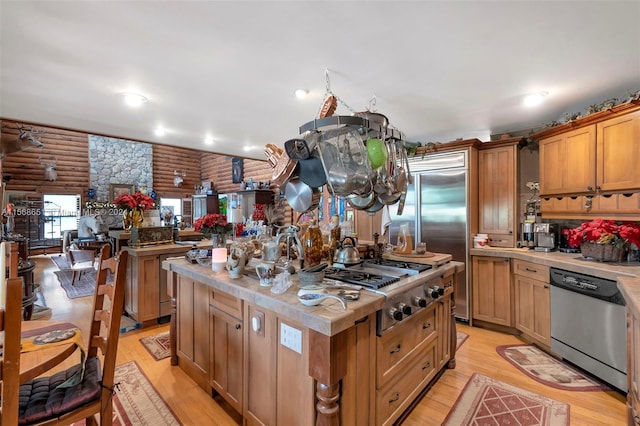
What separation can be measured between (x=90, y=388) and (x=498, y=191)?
13.5 feet

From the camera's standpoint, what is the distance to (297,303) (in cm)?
143

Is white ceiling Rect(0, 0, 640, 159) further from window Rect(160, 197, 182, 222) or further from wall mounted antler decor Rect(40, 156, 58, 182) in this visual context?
window Rect(160, 197, 182, 222)

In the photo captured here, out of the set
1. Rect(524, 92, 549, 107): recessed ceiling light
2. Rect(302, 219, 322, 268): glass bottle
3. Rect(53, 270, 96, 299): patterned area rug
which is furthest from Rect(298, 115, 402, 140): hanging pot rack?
Rect(53, 270, 96, 299): patterned area rug

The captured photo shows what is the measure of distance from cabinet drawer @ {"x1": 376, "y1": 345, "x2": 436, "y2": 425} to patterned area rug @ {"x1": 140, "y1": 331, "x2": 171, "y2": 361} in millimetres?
2195

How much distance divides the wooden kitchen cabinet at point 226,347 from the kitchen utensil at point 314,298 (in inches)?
21.9

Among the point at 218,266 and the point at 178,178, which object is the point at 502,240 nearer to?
the point at 218,266

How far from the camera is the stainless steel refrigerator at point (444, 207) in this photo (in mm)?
3561

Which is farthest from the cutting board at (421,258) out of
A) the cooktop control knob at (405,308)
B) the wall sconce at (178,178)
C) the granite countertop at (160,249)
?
the wall sconce at (178,178)

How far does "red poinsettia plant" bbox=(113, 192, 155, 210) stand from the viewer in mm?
3490

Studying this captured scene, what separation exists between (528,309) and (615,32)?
2537mm

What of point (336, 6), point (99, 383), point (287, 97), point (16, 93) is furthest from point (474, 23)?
point (16, 93)

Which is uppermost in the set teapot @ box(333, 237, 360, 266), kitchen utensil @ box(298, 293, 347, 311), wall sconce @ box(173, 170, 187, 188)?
wall sconce @ box(173, 170, 187, 188)

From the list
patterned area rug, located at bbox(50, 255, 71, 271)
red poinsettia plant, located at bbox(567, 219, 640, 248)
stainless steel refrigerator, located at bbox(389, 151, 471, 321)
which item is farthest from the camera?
patterned area rug, located at bbox(50, 255, 71, 271)

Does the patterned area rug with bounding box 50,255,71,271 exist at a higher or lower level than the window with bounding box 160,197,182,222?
lower
